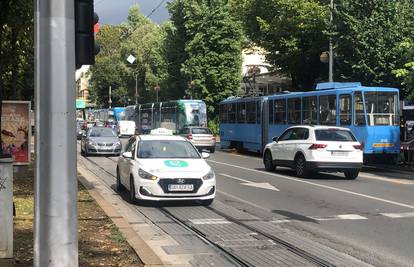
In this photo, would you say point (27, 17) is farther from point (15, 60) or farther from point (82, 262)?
point (82, 262)

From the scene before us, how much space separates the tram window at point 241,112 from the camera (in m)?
32.7

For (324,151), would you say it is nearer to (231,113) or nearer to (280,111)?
(280,111)

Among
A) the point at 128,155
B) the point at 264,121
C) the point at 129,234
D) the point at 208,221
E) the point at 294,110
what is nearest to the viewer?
the point at 129,234

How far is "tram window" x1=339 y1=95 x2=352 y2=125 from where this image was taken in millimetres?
22922

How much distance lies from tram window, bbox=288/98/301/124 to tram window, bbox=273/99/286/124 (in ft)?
1.87

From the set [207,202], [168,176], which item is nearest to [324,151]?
[207,202]

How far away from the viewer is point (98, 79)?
101500 mm

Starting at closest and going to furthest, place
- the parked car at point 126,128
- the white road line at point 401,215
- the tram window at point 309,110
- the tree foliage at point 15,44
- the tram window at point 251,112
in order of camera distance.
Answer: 1. the white road line at point 401,215
2. the tree foliage at point 15,44
3. the tram window at point 309,110
4. the tram window at point 251,112
5. the parked car at point 126,128

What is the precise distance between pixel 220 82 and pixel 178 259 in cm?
4675

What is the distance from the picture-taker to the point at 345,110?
23156 mm

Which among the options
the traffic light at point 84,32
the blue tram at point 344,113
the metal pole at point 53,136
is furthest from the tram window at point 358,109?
the metal pole at point 53,136

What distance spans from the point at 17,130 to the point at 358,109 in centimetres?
1244

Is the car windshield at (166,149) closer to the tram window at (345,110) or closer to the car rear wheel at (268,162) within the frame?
the car rear wheel at (268,162)

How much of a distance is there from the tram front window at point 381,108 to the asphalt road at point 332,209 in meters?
3.37
